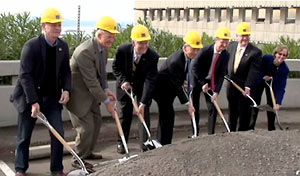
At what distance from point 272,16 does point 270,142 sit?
23212mm

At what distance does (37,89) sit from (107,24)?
3.40ft

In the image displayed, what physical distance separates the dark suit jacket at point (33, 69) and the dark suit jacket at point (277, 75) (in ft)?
11.3

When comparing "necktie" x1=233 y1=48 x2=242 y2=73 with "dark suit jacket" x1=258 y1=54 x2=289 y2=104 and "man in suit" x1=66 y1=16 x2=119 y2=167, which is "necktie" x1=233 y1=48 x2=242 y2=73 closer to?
"dark suit jacket" x1=258 y1=54 x2=289 y2=104

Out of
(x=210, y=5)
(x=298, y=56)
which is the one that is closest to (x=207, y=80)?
(x=298, y=56)

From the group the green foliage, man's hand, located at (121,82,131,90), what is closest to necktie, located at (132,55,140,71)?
man's hand, located at (121,82,131,90)

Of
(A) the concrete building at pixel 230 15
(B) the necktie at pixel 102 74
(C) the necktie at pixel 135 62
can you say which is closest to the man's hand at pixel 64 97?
(B) the necktie at pixel 102 74

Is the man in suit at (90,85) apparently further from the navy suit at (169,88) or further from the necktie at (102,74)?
the navy suit at (169,88)

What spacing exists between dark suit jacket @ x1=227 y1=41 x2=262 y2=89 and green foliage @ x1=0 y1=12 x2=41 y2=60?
11.7 feet

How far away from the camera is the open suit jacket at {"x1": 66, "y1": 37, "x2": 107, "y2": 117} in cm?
511

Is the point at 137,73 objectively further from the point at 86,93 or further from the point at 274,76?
the point at 274,76

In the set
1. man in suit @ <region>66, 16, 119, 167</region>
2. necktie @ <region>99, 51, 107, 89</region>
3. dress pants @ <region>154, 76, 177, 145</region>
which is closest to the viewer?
man in suit @ <region>66, 16, 119, 167</region>

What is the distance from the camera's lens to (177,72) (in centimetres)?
595

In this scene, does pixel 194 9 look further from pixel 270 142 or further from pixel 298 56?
pixel 270 142

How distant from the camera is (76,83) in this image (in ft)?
17.4
